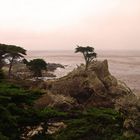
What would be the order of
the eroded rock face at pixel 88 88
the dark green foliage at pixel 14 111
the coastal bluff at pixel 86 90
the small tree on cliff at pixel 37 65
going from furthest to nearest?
the small tree on cliff at pixel 37 65, the eroded rock face at pixel 88 88, the coastal bluff at pixel 86 90, the dark green foliage at pixel 14 111

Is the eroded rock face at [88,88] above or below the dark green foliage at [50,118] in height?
below

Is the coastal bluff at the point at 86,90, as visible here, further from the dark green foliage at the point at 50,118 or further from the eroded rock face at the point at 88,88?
the dark green foliage at the point at 50,118

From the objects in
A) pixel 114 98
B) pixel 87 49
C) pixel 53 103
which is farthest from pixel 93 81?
pixel 87 49

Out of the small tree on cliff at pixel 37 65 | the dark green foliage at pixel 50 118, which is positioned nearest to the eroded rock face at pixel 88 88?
the small tree on cliff at pixel 37 65

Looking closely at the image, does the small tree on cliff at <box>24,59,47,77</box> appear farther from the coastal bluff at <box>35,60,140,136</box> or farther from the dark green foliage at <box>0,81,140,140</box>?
the dark green foliage at <box>0,81,140,140</box>

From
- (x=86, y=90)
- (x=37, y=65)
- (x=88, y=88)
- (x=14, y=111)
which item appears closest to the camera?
(x=14, y=111)

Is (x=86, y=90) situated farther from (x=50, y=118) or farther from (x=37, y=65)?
(x=50, y=118)

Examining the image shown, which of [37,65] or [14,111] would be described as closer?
[14,111]

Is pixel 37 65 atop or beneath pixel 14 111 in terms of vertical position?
beneath

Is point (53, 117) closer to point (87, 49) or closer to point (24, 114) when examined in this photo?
point (24, 114)

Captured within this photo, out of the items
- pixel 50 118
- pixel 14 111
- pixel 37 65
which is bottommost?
pixel 37 65

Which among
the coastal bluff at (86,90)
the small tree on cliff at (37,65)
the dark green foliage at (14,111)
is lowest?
the coastal bluff at (86,90)

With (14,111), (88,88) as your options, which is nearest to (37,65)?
(88,88)

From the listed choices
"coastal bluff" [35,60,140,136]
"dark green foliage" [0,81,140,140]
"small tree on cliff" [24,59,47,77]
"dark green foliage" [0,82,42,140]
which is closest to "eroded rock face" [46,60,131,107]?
"coastal bluff" [35,60,140,136]
